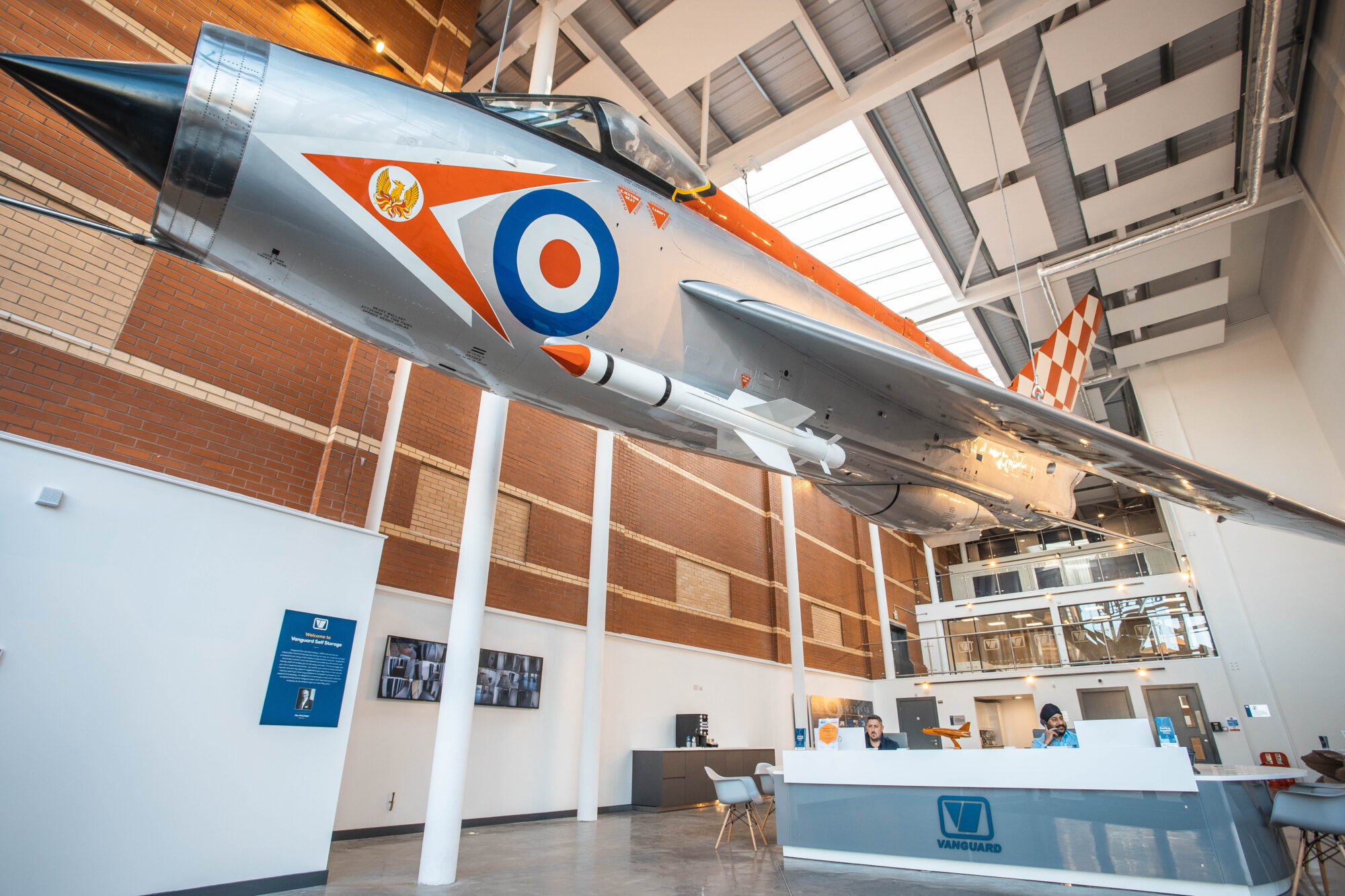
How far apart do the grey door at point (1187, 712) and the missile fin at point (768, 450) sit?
15.9 meters

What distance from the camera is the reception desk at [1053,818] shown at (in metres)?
4.40

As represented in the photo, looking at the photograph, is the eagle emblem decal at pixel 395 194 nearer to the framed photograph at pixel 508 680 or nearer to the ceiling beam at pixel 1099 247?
the framed photograph at pixel 508 680

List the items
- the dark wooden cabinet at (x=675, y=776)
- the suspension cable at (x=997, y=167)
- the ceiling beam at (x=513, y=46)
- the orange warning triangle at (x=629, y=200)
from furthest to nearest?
1. the dark wooden cabinet at (x=675, y=776)
2. the ceiling beam at (x=513, y=46)
3. the suspension cable at (x=997, y=167)
4. the orange warning triangle at (x=629, y=200)

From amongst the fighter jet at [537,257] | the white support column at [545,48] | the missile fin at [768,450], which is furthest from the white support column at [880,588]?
the missile fin at [768,450]

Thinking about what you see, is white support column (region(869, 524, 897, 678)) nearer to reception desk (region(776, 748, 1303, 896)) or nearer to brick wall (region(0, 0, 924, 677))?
brick wall (region(0, 0, 924, 677))

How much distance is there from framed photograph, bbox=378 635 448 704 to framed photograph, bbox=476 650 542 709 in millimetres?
643

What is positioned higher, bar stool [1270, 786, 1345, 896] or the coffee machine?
the coffee machine

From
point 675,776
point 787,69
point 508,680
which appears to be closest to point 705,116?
point 787,69

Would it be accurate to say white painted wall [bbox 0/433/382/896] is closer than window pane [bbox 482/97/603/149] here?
No

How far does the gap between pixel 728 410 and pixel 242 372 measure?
5.64m

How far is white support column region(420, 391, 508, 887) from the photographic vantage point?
519 centimetres

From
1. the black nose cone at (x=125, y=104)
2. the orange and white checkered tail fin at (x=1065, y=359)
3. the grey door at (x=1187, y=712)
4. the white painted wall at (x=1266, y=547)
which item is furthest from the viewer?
the grey door at (x=1187, y=712)

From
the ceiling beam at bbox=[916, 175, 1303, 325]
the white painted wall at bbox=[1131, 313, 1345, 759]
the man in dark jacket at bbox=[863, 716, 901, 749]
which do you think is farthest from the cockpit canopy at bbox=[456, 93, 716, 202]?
the white painted wall at bbox=[1131, 313, 1345, 759]

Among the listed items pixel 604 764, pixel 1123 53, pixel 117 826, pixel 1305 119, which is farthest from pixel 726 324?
pixel 1305 119
